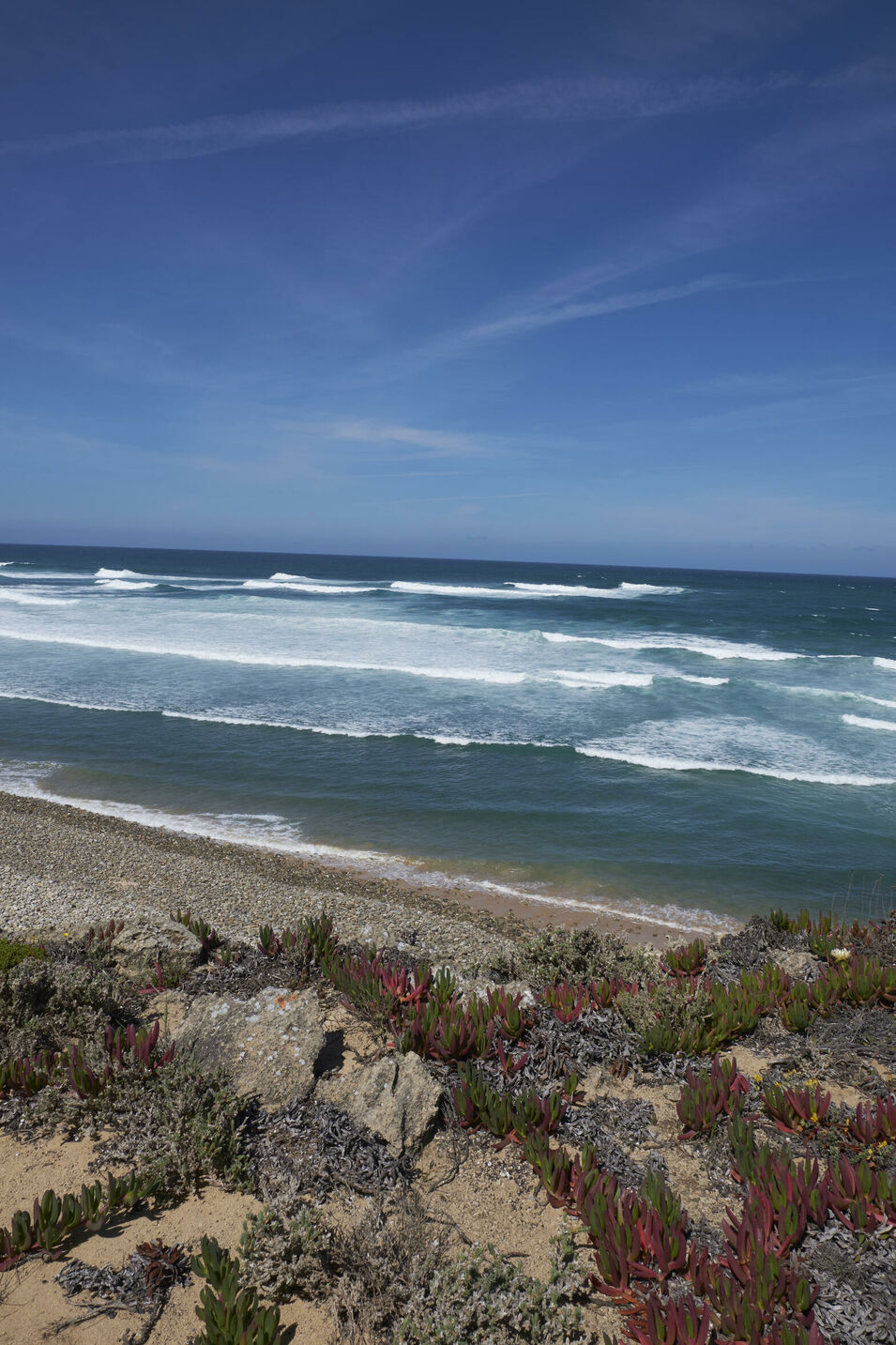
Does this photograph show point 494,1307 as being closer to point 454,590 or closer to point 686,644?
point 686,644

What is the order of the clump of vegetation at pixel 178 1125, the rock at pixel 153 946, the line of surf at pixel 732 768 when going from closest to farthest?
the clump of vegetation at pixel 178 1125
the rock at pixel 153 946
the line of surf at pixel 732 768

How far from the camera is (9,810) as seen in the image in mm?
12141

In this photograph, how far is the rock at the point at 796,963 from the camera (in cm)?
617

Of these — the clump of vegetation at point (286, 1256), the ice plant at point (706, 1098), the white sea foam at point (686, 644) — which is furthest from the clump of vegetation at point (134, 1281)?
the white sea foam at point (686, 644)

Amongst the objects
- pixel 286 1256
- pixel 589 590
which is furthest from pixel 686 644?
pixel 589 590

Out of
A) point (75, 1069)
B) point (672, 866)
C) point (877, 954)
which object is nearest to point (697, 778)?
point (672, 866)

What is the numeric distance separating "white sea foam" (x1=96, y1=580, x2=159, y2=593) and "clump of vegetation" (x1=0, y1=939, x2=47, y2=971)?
5697cm

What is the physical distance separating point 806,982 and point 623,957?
1.49 meters

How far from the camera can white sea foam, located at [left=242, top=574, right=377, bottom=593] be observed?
6762 cm

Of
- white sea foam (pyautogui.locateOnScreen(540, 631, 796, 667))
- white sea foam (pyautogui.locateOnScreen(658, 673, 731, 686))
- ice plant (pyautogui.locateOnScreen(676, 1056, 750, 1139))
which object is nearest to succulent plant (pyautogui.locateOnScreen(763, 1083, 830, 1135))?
ice plant (pyautogui.locateOnScreen(676, 1056, 750, 1139))

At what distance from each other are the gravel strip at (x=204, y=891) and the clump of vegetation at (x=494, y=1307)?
11.6 ft

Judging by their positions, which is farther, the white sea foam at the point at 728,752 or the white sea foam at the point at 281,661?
the white sea foam at the point at 281,661

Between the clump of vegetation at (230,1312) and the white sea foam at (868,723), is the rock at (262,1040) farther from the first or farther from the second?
the white sea foam at (868,723)

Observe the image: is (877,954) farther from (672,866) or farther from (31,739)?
(31,739)
